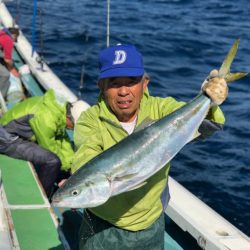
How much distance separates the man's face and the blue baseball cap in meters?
0.06

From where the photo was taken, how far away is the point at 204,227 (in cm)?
453

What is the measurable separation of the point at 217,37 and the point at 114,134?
1346 centimetres

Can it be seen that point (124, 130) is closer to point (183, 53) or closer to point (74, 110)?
point (74, 110)

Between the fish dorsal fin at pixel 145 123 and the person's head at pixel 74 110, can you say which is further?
the person's head at pixel 74 110

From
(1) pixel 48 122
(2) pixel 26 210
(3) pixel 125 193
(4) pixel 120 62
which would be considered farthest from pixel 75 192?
(1) pixel 48 122

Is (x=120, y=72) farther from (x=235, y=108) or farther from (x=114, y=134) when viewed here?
(x=235, y=108)

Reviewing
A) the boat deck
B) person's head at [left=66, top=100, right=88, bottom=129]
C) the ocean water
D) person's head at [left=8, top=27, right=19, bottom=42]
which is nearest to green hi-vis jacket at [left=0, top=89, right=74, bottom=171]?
person's head at [left=66, top=100, right=88, bottom=129]

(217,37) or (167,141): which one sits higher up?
(167,141)

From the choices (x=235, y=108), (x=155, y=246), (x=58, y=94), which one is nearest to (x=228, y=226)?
(x=155, y=246)

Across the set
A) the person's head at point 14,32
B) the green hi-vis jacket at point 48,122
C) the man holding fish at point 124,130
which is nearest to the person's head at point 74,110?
the green hi-vis jacket at point 48,122

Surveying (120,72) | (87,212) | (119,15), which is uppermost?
(120,72)

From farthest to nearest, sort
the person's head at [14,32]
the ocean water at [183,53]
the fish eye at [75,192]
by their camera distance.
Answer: the person's head at [14,32] → the ocean water at [183,53] → the fish eye at [75,192]

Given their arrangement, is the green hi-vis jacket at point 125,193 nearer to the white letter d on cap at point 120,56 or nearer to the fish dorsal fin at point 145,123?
the fish dorsal fin at point 145,123

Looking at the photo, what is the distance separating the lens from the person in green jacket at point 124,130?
124 inches
